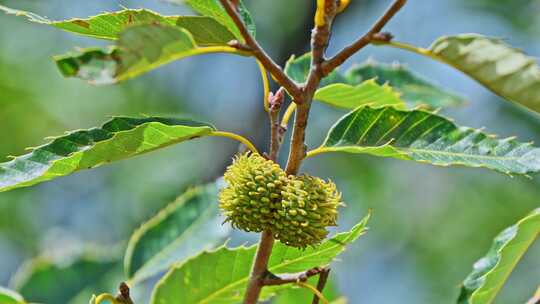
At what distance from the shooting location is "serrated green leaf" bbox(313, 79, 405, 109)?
1363 millimetres

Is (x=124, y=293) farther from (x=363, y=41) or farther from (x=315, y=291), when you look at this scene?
(x=363, y=41)

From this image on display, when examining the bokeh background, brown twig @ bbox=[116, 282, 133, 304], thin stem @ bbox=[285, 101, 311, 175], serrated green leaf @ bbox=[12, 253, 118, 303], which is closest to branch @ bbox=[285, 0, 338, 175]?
thin stem @ bbox=[285, 101, 311, 175]

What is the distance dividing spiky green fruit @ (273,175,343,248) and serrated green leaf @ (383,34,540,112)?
0.81ft

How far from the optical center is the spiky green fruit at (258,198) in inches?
45.9

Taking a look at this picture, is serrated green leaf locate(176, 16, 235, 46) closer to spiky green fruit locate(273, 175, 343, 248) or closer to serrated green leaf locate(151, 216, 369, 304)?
spiky green fruit locate(273, 175, 343, 248)

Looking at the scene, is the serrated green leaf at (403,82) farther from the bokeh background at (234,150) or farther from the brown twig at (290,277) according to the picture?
the bokeh background at (234,150)

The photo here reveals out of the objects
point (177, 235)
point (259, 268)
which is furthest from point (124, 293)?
point (177, 235)

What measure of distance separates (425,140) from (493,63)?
22 cm

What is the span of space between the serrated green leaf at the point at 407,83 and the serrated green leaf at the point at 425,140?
1.52ft

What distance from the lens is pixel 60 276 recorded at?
196 cm

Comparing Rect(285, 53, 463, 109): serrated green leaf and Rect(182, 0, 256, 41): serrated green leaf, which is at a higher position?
Rect(182, 0, 256, 41): serrated green leaf

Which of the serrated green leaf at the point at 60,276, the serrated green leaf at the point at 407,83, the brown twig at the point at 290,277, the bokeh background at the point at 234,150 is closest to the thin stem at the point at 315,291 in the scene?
the brown twig at the point at 290,277

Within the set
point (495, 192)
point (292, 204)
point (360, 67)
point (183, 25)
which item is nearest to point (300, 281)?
point (292, 204)

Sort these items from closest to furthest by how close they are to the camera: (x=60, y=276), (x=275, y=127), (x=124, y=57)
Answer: (x=124, y=57) < (x=275, y=127) < (x=60, y=276)
